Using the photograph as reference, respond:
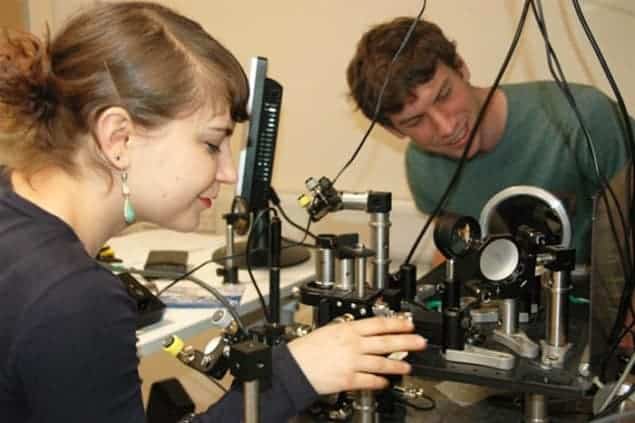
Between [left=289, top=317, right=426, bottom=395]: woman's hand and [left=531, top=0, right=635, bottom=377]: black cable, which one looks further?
[left=531, top=0, right=635, bottom=377]: black cable

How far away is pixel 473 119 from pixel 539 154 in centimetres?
18

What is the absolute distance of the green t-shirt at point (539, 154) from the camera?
136cm

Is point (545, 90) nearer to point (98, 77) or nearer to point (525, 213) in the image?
point (525, 213)

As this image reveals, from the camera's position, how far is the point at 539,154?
4.87 feet

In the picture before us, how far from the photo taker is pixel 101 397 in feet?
2.23

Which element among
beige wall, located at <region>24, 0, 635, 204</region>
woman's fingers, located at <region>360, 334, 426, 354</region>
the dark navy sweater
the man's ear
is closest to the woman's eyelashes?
the man's ear

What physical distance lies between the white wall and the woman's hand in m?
1.00

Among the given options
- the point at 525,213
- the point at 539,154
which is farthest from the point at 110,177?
the point at 539,154

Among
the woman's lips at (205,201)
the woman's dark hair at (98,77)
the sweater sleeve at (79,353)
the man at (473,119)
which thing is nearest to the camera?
A: the sweater sleeve at (79,353)

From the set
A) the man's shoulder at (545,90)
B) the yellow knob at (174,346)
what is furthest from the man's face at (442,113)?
the yellow knob at (174,346)

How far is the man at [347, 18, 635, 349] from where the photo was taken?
1.42 metres

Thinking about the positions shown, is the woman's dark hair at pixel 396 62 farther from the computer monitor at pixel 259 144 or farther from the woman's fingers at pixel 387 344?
the woman's fingers at pixel 387 344

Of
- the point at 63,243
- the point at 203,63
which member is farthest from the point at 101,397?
the point at 203,63

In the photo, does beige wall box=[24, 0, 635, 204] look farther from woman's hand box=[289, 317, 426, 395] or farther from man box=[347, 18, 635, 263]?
woman's hand box=[289, 317, 426, 395]
